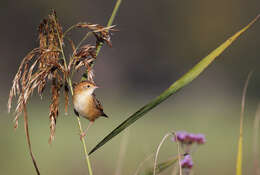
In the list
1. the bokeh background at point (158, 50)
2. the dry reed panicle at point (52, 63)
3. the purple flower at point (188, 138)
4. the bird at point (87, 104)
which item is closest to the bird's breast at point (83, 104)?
the bird at point (87, 104)

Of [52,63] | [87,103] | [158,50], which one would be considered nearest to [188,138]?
[87,103]

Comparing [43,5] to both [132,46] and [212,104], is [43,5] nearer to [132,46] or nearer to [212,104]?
[132,46]

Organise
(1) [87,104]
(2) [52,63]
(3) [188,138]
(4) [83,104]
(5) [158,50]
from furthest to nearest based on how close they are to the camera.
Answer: (5) [158,50] < (3) [188,138] < (1) [87,104] < (4) [83,104] < (2) [52,63]

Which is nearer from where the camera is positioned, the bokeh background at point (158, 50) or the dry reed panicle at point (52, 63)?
the dry reed panicle at point (52, 63)

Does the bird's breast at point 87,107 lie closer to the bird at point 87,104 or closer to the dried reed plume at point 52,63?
the bird at point 87,104

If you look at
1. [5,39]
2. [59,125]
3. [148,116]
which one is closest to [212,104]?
[148,116]

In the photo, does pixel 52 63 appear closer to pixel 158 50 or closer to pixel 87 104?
pixel 87 104

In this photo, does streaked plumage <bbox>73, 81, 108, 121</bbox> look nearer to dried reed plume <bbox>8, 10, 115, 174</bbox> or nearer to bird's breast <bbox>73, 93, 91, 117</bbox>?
bird's breast <bbox>73, 93, 91, 117</bbox>

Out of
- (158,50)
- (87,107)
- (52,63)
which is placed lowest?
(87,107)
